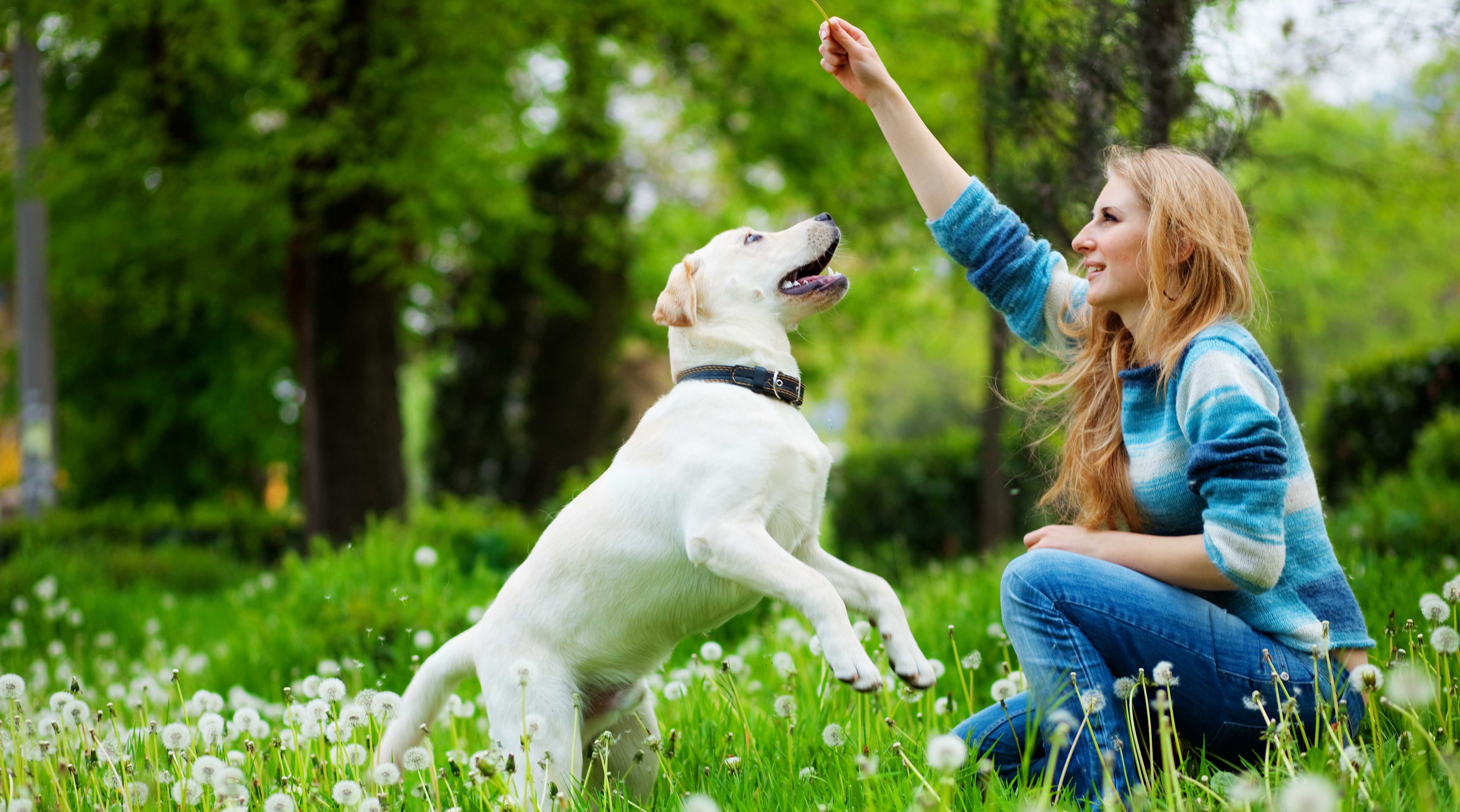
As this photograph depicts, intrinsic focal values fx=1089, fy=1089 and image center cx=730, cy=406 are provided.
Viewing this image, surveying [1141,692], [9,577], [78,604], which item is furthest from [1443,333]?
[9,577]

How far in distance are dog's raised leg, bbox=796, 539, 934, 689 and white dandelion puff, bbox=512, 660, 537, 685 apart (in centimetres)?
69

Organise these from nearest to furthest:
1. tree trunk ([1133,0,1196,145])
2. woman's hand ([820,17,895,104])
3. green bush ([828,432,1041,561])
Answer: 1. woman's hand ([820,17,895,104])
2. tree trunk ([1133,0,1196,145])
3. green bush ([828,432,1041,561])

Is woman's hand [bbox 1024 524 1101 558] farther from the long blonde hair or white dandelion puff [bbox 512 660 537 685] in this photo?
white dandelion puff [bbox 512 660 537 685]

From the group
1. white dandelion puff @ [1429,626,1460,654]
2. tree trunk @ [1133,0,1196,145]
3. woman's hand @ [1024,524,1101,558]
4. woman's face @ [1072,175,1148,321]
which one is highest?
tree trunk @ [1133,0,1196,145]

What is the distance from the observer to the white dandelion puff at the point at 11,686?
8.65 ft

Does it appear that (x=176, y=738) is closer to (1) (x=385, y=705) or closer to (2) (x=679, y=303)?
(1) (x=385, y=705)

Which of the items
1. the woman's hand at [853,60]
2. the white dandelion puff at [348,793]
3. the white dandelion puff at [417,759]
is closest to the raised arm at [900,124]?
the woman's hand at [853,60]

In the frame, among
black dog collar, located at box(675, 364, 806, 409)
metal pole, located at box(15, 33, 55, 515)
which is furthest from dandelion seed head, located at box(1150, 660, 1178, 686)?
metal pole, located at box(15, 33, 55, 515)

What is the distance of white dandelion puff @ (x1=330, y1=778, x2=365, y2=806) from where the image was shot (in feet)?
7.63

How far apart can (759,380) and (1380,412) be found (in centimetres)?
751

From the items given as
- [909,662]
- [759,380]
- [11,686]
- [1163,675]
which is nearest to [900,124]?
[759,380]

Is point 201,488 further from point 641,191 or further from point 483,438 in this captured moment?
point 641,191

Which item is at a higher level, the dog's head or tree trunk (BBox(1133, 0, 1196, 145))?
tree trunk (BBox(1133, 0, 1196, 145))

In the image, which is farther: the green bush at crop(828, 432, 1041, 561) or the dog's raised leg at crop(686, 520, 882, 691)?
the green bush at crop(828, 432, 1041, 561)
